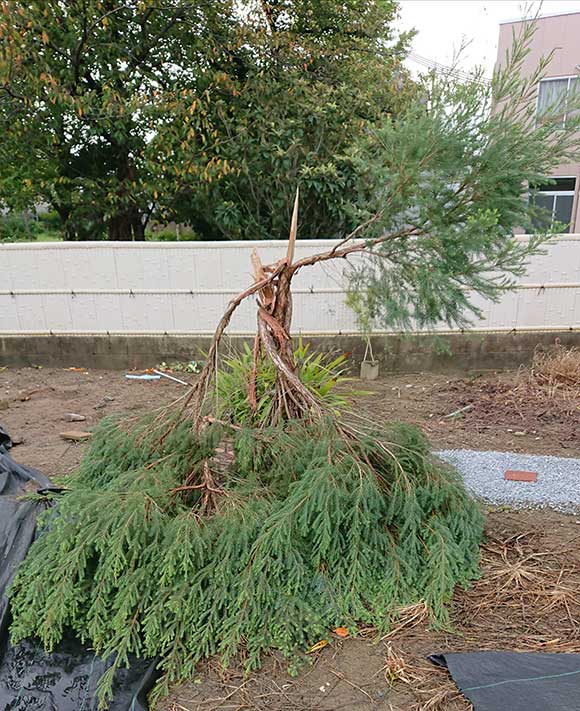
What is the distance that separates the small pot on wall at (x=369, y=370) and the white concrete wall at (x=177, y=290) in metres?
0.50

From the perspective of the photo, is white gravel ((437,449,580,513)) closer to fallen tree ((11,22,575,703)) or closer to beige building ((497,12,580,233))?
fallen tree ((11,22,575,703))

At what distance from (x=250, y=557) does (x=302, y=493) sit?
356 millimetres

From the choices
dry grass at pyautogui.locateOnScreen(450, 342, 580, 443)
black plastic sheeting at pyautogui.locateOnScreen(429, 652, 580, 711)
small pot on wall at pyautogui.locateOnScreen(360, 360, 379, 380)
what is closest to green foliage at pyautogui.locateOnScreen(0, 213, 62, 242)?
small pot on wall at pyautogui.locateOnScreen(360, 360, 379, 380)

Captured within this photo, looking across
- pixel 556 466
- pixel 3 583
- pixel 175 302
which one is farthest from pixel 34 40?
pixel 556 466

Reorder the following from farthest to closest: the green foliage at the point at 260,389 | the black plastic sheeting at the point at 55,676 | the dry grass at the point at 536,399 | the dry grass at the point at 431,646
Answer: the dry grass at the point at 536,399 < the green foliage at the point at 260,389 < the black plastic sheeting at the point at 55,676 < the dry grass at the point at 431,646

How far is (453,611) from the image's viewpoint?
2.43 meters

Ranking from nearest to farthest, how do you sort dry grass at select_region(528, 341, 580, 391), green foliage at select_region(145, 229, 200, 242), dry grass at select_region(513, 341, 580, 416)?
dry grass at select_region(513, 341, 580, 416), dry grass at select_region(528, 341, 580, 391), green foliage at select_region(145, 229, 200, 242)

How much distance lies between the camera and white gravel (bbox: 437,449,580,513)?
11.2 feet

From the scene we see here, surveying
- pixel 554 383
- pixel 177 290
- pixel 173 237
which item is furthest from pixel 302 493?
pixel 173 237

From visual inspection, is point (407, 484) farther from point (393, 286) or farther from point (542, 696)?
point (393, 286)

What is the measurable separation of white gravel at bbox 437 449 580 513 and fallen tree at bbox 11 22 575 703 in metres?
0.86

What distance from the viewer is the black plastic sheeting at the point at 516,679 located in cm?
185

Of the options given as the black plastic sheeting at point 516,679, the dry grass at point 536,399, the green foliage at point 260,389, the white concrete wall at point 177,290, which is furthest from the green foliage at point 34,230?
the black plastic sheeting at point 516,679

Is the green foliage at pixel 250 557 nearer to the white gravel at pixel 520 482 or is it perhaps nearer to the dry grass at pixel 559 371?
the white gravel at pixel 520 482
